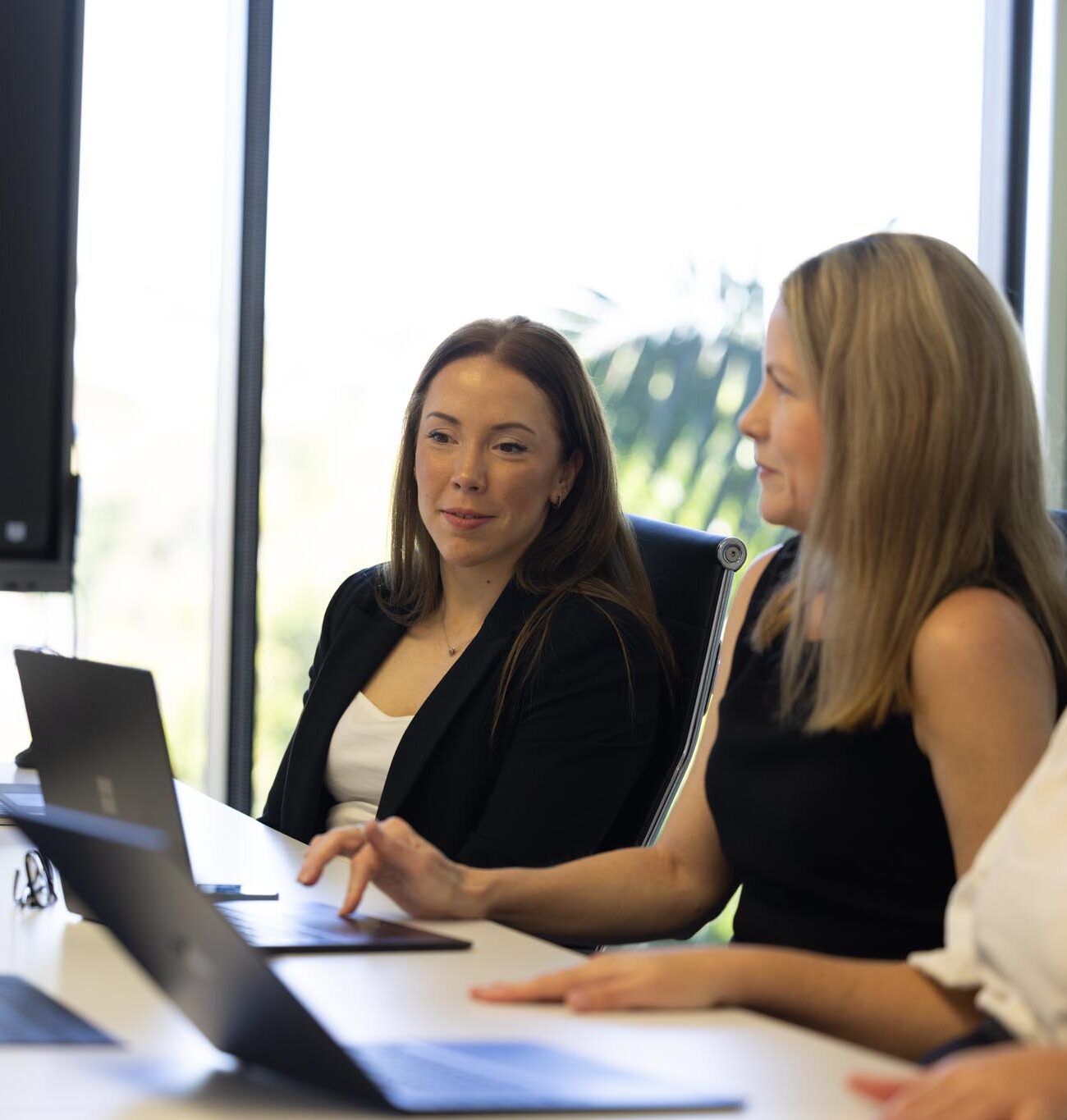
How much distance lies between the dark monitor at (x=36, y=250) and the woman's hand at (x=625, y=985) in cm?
63

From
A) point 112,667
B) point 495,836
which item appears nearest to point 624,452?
point 495,836

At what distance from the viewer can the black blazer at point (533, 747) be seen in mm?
1980

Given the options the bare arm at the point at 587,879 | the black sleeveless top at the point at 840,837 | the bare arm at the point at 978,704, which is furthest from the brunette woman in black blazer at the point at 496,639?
the bare arm at the point at 978,704

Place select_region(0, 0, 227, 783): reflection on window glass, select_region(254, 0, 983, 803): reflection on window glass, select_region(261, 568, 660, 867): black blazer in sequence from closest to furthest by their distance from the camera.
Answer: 1. select_region(261, 568, 660, 867): black blazer
2. select_region(0, 0, 227, 783): reflection on window glass
3. select_region(254, 0, 983, 803): reflection on window glass

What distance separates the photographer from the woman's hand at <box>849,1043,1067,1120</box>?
0.79m

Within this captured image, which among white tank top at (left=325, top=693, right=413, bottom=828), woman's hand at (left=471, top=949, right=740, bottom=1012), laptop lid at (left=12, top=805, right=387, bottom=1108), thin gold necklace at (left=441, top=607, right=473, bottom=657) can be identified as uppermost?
laptop lid at (left=12, top=805, right=387, bottom=1108)

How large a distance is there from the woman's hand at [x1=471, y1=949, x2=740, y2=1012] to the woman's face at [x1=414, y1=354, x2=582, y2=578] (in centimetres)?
125

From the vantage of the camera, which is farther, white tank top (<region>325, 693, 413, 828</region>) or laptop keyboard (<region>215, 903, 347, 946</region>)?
white tank top (<region>325, 693, 413, 828</region>)

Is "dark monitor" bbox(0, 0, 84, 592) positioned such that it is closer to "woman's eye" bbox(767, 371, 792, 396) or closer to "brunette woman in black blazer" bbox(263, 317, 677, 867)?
"woman's eye" bbox(767, 371, 792, 396)

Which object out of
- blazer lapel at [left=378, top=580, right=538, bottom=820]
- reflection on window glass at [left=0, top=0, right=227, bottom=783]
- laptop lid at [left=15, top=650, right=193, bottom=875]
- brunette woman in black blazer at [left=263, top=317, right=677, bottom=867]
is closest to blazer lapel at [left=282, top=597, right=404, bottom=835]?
brunette woman in black blazer at [left=263, top=317, right=677, bottom=867]

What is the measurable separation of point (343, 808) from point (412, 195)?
166 centimetres

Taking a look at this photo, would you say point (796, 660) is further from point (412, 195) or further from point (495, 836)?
point (412, 195)

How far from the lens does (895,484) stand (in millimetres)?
1361

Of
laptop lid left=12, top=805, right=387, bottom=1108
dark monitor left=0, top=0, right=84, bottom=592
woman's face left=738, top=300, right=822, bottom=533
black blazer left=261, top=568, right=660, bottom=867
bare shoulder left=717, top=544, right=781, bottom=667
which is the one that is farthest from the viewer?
black blazer left=261, top=568, right=660, bottom=867
